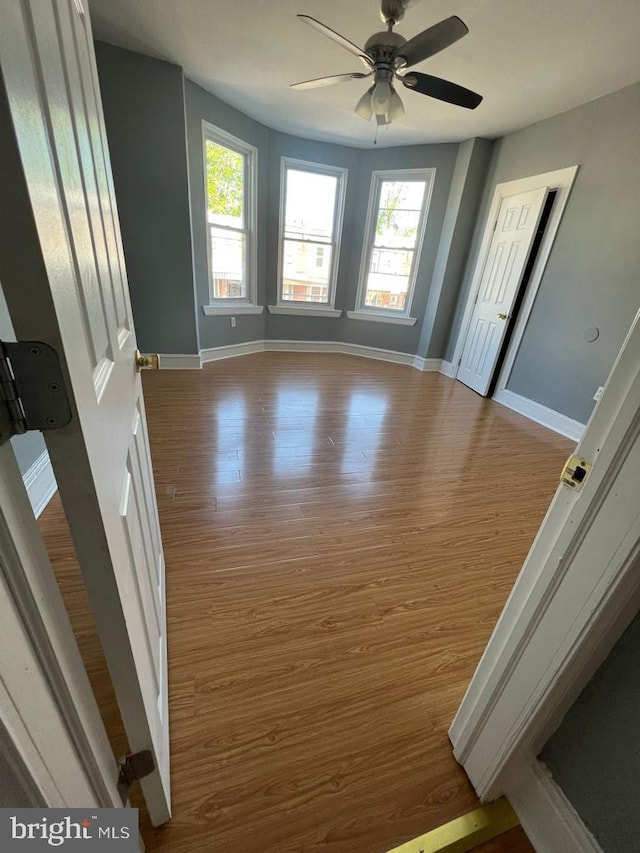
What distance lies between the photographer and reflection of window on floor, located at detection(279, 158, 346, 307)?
4488mm

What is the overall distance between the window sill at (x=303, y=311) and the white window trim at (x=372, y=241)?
254 mm

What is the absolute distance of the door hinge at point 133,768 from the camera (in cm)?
68

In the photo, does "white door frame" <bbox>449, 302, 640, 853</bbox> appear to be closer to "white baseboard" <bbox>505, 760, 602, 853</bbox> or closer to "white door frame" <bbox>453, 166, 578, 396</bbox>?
"white baseboard" <bbox>505, 760, 602, 853</bbox>

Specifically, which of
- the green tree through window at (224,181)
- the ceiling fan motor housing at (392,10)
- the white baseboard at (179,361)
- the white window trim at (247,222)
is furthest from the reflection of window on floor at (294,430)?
the ceiling fan motor housing at (392,10)

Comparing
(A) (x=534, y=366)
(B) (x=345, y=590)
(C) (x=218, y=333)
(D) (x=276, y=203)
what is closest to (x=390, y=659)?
(B) (x=345, y=590)

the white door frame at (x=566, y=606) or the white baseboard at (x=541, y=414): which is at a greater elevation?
the white door frame at (x=566, y=606)

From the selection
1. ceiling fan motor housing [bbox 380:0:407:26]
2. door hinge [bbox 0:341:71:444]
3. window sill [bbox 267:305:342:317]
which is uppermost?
ceiling fan motor housing [bbox 380:0:407:26]

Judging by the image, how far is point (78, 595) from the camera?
4.40 feet

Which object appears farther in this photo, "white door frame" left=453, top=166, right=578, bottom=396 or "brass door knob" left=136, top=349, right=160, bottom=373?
"white door frame" left=453, top=166, right=578, bottom=396

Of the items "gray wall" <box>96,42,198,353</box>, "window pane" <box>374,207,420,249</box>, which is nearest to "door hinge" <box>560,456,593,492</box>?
"gray wall" <box>96,42,198,353</box>

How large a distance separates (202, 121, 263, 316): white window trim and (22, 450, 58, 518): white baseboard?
2878 mm

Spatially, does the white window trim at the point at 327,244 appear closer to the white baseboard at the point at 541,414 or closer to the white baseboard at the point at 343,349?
the white baseboard at the point at 343,349

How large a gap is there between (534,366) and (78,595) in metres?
4.05

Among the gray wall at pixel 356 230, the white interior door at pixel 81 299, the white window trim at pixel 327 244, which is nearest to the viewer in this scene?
the white interior door at pixel 81 299
